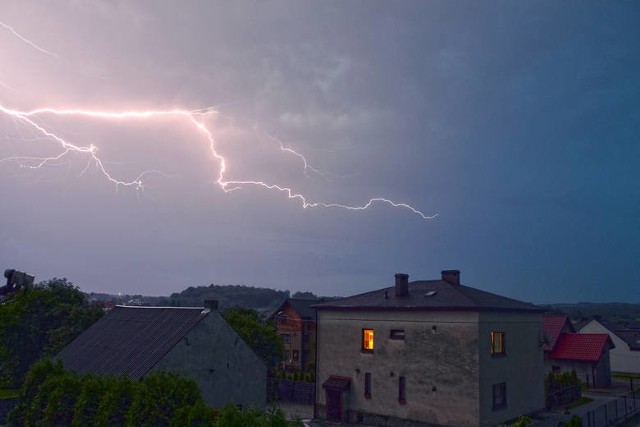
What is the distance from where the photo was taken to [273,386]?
43.3 m

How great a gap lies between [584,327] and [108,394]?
204ft

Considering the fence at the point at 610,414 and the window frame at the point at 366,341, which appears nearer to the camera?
the fence at the point at 610,414

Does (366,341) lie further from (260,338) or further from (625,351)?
(625,351)

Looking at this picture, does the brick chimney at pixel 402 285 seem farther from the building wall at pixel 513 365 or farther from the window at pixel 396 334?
the building wall at pixel 513 365

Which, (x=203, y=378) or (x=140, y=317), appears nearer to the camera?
(x=203, y=378)

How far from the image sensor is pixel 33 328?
1673 inches

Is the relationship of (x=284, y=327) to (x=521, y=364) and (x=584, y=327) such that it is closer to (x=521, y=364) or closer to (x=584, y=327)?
(x=521, y=364)

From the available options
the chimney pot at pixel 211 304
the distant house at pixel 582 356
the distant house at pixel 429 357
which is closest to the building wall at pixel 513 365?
the distant house at pixel 429 357

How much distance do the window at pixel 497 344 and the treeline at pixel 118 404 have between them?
58.7 ft

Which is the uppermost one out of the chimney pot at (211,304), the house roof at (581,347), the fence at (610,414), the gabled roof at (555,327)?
the chimney pot at (211,304)

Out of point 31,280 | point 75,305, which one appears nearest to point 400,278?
point 31,280

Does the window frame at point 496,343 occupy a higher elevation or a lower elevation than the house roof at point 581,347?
higher

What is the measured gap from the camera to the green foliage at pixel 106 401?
20062 mm

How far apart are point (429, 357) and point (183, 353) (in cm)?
1458
